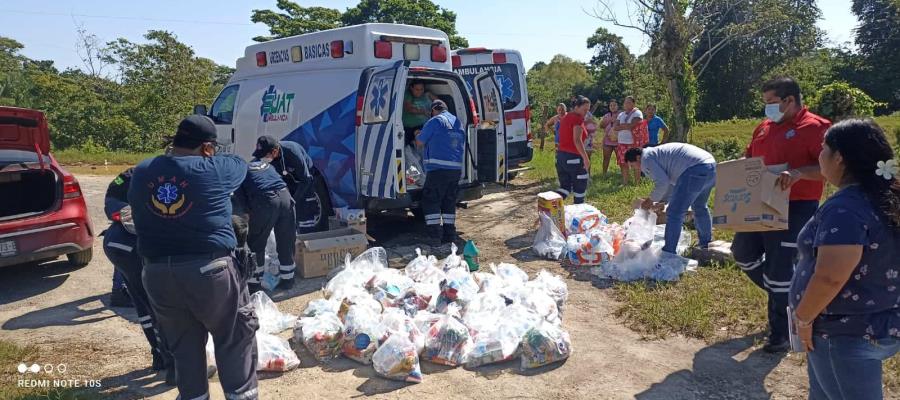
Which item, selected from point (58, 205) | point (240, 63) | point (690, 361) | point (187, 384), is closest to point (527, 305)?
point (690, 361)

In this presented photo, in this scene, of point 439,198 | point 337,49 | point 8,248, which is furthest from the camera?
point 337,49

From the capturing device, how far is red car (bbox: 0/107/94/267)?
6.00 metres

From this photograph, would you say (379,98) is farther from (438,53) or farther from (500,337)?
(500,337)

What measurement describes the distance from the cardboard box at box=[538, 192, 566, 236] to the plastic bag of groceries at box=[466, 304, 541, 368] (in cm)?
256

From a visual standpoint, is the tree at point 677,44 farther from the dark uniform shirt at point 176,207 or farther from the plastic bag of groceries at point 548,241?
the dark uniform shirt at point 176,207

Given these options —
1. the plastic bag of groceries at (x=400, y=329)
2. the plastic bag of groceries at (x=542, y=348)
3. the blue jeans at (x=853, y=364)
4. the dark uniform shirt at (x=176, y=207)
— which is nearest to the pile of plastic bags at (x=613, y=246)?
the plastic bag of groceries at (x=542, y=348)

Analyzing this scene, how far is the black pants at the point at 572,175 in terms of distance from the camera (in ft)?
26.5

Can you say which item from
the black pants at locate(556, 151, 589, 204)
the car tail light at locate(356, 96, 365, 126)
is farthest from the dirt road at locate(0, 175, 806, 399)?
the black pants at locate(556, 151, 589, 204)

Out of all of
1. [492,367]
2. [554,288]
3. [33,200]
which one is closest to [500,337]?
[492,367]

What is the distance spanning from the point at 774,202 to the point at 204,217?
11.0ft

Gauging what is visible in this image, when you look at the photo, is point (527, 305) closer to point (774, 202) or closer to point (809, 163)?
point (774, 202)

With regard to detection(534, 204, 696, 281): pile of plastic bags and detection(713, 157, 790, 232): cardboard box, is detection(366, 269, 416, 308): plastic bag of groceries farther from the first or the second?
detection(713, 157, 790, 232): cardboard box

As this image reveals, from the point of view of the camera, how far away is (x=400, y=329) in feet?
14.3

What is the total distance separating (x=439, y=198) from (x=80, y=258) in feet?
13.1
